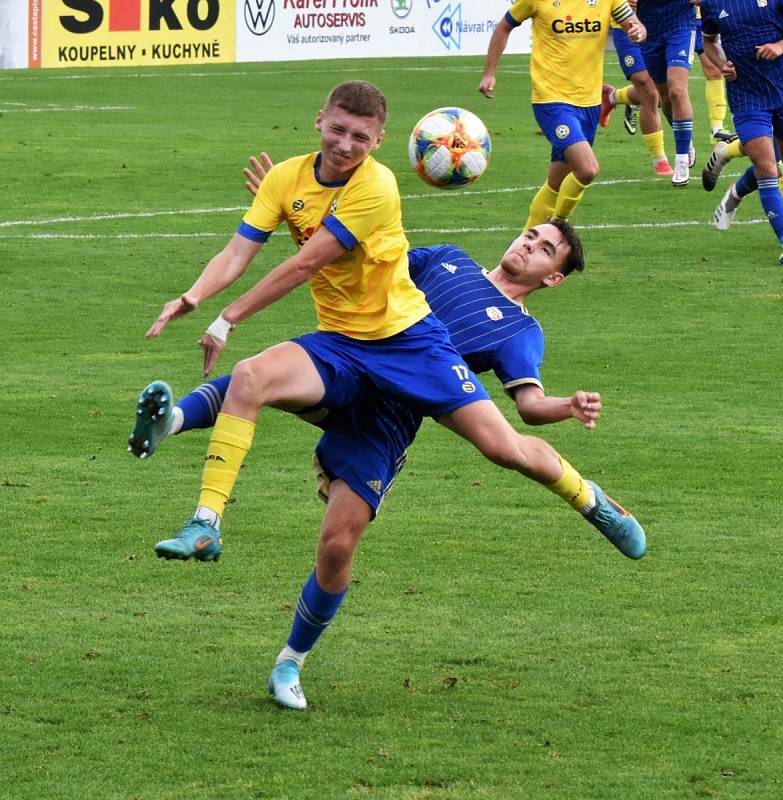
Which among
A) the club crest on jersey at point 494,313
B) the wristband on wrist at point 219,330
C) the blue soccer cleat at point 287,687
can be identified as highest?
the wristband on wrist at point 219,330

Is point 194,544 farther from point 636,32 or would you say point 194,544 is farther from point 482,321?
point 636,32

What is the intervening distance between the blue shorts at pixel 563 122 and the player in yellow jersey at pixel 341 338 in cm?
876

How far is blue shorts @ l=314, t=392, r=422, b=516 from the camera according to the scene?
20.4ft

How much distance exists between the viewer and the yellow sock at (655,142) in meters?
19.4

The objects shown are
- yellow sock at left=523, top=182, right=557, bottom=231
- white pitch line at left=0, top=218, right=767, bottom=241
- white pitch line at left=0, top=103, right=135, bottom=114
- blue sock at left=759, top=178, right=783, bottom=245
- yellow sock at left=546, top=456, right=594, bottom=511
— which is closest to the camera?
yellow sock at left=546, top=456, right=594, bottom=511

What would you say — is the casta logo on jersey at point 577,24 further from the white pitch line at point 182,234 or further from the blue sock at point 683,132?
the blue sock at point 683,132

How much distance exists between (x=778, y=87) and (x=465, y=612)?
7922mm

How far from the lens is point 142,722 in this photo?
5.98 m

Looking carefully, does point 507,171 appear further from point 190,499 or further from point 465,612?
point 465,612

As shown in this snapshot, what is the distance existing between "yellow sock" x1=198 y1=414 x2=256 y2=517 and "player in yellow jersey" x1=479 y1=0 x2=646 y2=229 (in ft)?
31.2

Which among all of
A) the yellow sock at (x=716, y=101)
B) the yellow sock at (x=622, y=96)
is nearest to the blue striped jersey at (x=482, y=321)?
the yellow sock at (x=622, y=96)

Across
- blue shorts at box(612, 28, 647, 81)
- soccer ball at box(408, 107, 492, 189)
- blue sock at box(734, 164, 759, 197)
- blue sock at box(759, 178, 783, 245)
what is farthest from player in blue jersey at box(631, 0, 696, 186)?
soccer ball at box(408, 107, 492, 189)

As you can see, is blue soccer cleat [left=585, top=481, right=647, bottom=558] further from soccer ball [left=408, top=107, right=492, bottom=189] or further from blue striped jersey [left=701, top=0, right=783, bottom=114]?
blue striped jersey [left=701, top=0, right=783, bottom=114]

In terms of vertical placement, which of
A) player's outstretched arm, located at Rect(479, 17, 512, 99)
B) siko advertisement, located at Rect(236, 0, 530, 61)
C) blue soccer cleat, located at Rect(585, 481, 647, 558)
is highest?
blue soccer cleat, located at Rect(585, 481, 647, 558)
